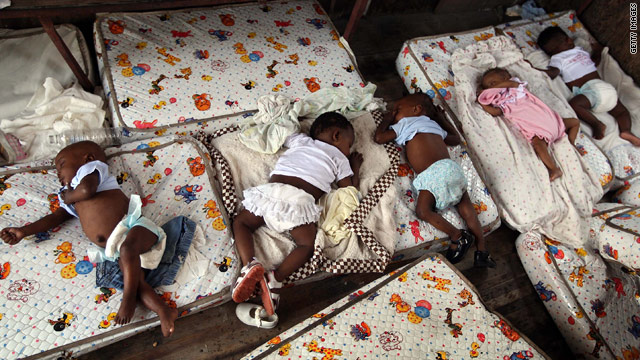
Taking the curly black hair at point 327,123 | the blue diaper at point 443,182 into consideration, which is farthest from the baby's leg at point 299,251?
the blue diaper at point 443,182

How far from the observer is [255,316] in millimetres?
1854

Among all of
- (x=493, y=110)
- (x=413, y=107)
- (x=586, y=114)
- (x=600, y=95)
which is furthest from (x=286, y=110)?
(x=600, y=95)

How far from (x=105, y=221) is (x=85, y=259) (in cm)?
19

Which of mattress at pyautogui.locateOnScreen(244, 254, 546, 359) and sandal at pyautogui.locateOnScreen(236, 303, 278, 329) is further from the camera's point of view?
sandal at pyautogui.locateOnScreen(236, 303, 278, 329)

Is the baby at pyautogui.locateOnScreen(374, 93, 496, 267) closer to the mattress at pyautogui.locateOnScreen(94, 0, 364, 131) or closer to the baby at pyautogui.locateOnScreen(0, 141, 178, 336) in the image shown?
the mattress at pyautogui.locateOnScreen(94, 0, 364, 131)

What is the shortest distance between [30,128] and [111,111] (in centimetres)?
40

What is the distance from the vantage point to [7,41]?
2.39 metres

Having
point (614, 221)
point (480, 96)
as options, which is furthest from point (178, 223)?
point (614, 221)

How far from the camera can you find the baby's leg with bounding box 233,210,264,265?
6.07 ft

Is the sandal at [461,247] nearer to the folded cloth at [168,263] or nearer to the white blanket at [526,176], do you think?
the white blanket at [526,176]

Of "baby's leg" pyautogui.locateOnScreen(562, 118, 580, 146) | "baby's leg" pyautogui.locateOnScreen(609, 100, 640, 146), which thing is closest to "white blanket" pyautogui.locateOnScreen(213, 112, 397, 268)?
"baby's leg" pyautogui.locateOnScreen(562, 118, 580, 146)

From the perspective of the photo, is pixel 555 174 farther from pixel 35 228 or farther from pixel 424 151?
pixel 35 228

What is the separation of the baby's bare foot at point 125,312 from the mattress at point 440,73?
2211mm

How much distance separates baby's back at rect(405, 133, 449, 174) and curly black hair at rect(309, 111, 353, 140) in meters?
0.41
